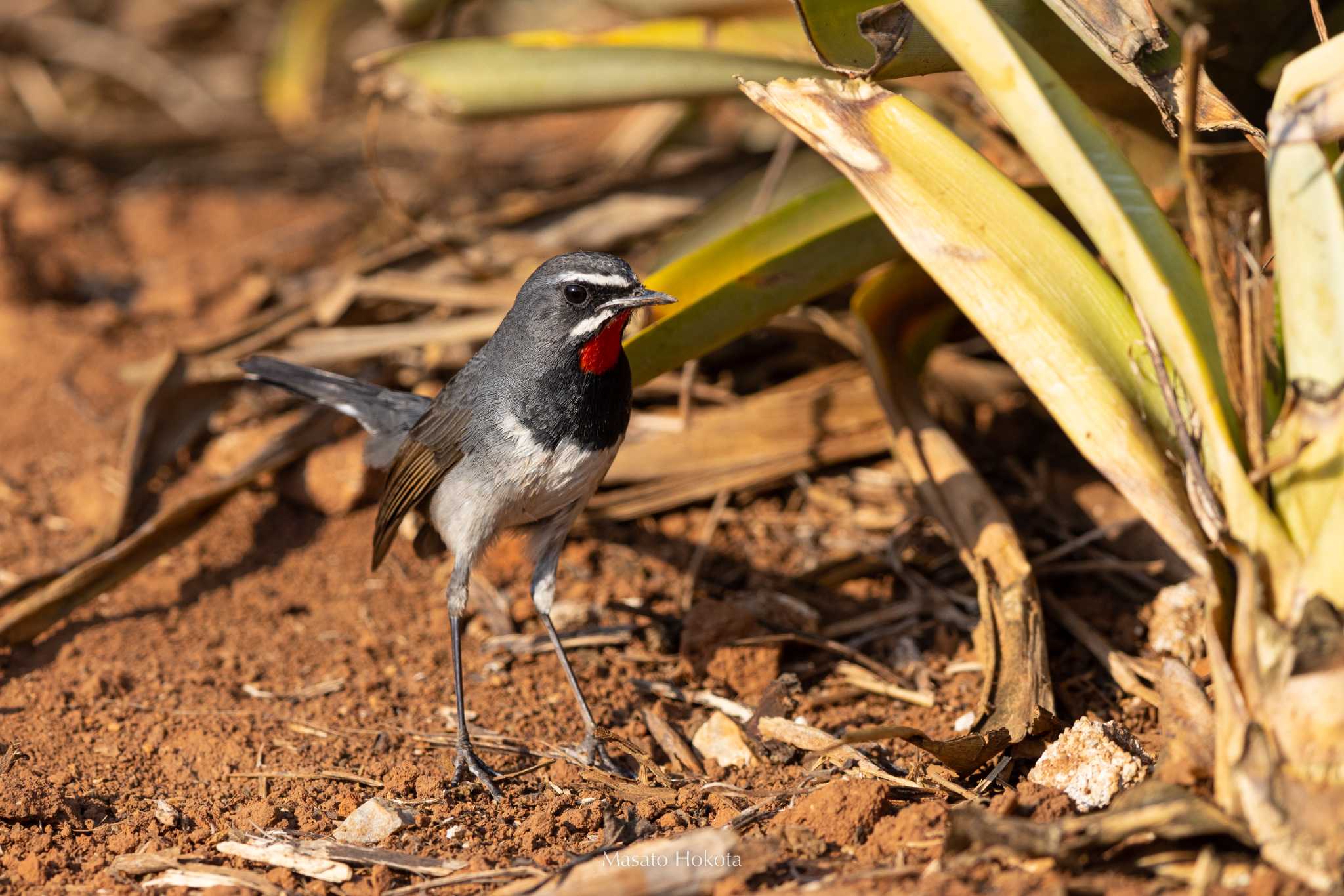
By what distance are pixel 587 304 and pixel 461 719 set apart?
1469 mm

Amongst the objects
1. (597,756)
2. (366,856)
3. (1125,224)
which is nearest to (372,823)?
(366,856)

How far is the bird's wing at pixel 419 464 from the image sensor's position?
15.4 feet

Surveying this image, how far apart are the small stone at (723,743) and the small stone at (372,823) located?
1.06 meters

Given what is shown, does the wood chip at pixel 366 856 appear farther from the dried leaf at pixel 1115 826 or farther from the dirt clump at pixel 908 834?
the dried leaf at pixel 1115 826

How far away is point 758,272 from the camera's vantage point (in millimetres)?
4449

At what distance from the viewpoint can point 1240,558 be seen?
9.23ft

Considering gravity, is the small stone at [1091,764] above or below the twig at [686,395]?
above

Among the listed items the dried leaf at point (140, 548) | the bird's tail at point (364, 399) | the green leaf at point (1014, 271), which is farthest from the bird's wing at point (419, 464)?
the green leaf at point (1014, 271)

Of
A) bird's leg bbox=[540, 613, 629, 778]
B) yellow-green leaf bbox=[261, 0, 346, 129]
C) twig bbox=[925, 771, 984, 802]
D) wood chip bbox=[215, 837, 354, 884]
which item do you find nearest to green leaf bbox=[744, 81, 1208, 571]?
twig bbox=[925, 771, 984, 802]

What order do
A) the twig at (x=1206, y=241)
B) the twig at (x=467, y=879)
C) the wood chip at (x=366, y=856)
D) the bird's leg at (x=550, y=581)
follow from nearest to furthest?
the twig at (x=1206, y=241)
the twig at (x=467, y=879)
the wood chip at (x=366, y=856)
the bird's leg at (x=550, y=581)

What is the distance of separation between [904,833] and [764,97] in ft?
6.86

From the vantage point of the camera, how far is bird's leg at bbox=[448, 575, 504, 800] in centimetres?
401

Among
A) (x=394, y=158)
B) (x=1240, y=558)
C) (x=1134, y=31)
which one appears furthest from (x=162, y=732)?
(x=394, y=158)

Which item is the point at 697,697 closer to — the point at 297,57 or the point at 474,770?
the point at 474,770
